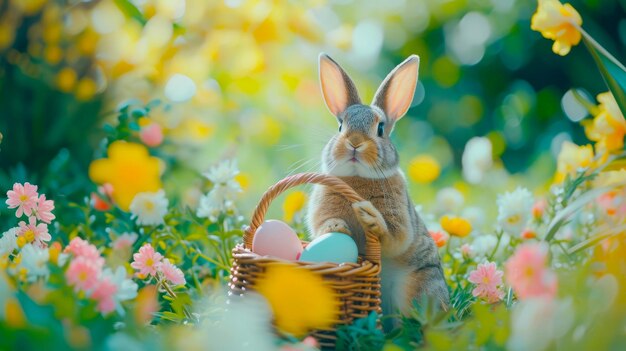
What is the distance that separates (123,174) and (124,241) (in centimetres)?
45

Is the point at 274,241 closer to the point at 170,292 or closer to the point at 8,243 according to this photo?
the point at 170,292

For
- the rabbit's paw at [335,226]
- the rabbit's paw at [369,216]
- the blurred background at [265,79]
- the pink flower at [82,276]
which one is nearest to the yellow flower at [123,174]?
the blurred background at [265,79]

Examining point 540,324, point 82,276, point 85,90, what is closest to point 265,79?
point 85,90

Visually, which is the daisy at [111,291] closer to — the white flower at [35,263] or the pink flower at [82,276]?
the pink flower at [82,276]

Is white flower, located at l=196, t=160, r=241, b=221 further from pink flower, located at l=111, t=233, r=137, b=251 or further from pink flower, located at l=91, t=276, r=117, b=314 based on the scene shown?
pink flower, located at l=91, t=276, r=117, b=314

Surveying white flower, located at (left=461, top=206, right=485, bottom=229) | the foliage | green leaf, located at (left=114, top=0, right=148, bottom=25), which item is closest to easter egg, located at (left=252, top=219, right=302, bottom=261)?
the foliage

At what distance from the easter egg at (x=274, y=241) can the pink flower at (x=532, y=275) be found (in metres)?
0.68

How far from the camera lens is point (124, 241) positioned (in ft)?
6.66

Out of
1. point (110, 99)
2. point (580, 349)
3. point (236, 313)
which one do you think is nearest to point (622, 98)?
point (580, 349)

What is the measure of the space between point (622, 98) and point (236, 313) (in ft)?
4.41

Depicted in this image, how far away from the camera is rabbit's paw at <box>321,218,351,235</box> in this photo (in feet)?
5.65

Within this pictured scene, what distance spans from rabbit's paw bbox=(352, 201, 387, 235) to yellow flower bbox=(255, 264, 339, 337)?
208 millimetres

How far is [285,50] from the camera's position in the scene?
3836 millimetres

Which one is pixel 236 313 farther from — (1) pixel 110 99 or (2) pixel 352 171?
(1) pixel 110 99
